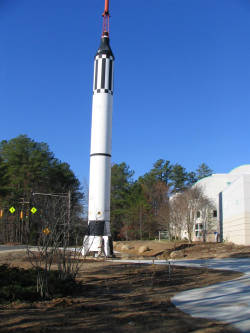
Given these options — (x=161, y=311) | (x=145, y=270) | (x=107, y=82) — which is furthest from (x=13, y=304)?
(x=107, y=82)

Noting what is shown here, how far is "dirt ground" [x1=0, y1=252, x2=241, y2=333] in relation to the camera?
5.16 metres

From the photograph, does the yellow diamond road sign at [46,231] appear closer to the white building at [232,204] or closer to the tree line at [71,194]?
the white building at [232,204]

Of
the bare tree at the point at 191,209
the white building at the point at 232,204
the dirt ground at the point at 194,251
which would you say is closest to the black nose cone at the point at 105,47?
the dirt ground at the point at 194,251

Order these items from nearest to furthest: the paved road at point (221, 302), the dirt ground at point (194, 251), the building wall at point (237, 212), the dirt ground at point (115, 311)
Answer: the dirt ground at point (115, 311), the paved road at point (221, 302), the dirt ground at point (194, 251), the building wall at point (237, 212)

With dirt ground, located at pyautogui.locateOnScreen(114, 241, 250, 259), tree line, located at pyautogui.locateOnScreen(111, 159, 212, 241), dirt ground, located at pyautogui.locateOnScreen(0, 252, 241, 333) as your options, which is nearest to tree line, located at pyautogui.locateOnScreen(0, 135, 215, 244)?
tree line, located at pyautogui.locateOnScreen(111, 159, 212, 241)

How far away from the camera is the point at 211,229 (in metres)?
35.3

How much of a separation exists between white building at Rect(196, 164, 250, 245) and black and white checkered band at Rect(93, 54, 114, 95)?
11.8 m

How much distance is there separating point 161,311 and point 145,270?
21.0 feet

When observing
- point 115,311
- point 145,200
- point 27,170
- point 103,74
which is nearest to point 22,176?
point 27,170

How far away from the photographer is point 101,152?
20562 millimetres

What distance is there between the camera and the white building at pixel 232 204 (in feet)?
81.3

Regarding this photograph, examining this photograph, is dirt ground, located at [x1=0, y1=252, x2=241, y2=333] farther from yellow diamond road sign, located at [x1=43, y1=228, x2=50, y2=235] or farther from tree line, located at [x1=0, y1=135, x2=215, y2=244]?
tree line, located at [x1=0, y1=135, x2=215, y2=244]

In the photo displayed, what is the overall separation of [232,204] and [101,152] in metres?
13.2

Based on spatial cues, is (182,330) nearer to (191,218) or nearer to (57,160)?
(191,218)
